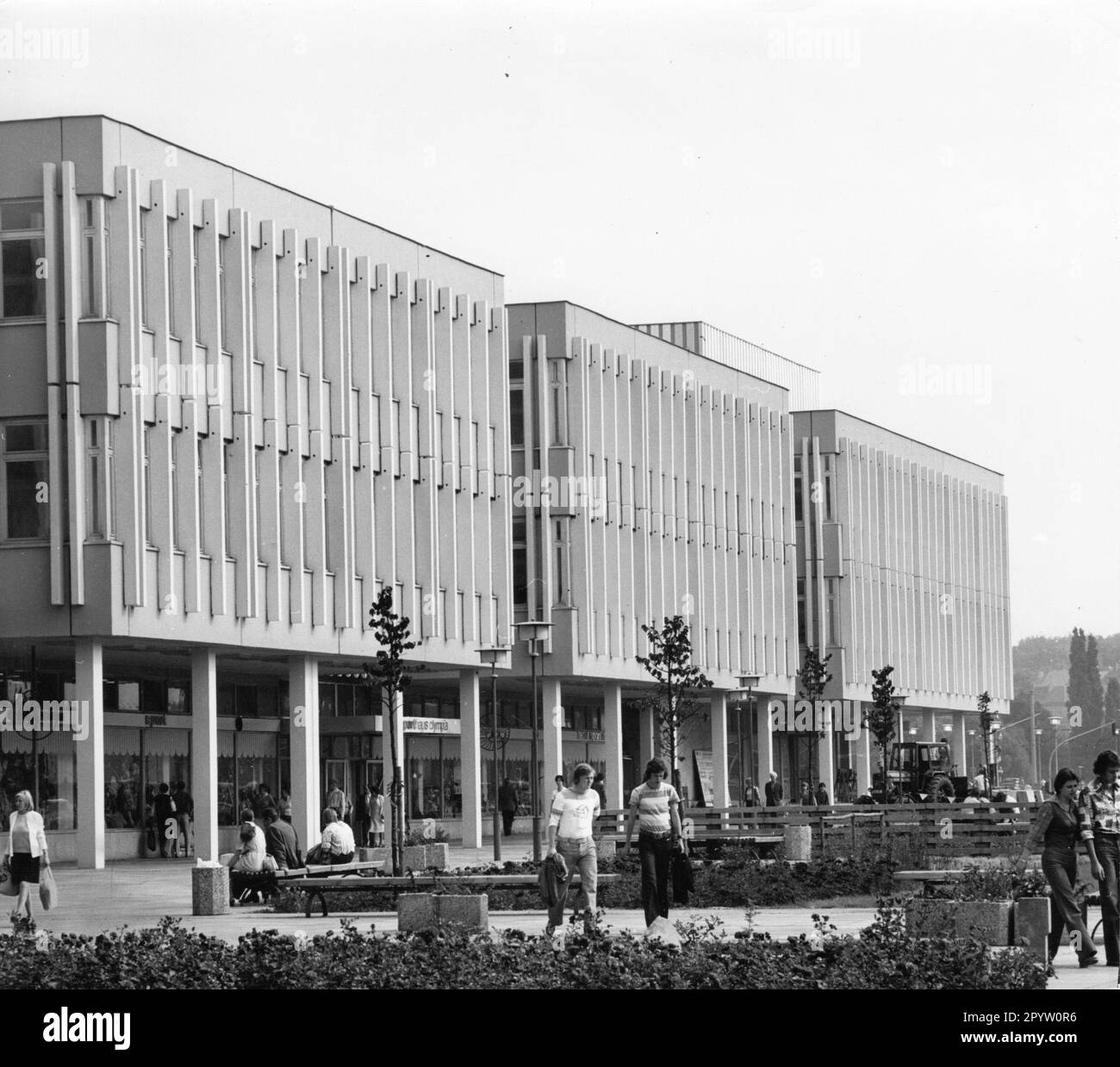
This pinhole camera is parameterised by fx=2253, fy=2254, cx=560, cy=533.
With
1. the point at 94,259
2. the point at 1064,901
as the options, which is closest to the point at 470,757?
the point at 94,259

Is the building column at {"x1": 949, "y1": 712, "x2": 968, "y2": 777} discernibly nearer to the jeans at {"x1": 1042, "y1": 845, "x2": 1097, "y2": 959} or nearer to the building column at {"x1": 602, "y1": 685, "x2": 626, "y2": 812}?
the building column at {"x1": 602, "y1": 685, "x2": 626, "y2": 812}

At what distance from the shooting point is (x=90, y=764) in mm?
41062

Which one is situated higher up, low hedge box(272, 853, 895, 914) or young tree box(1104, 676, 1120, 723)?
young tree box(1104, 676, 1120, 723)

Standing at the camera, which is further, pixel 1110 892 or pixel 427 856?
pixel 427 856

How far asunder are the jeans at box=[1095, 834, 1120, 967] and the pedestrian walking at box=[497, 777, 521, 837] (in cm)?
4122

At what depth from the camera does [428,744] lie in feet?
204

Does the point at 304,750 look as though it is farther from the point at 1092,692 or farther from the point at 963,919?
the point at 1092,692

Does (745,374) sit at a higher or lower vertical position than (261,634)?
higher

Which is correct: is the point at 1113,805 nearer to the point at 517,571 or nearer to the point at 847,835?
the point at 847,835

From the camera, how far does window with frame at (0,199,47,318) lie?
136 feet

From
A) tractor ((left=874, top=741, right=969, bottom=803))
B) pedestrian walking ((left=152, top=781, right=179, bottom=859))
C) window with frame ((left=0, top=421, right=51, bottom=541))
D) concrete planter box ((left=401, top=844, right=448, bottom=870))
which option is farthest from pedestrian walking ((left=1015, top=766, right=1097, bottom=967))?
tractor ((left=874, top=741, right=969, bottom=803))

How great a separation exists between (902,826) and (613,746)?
26.0m
